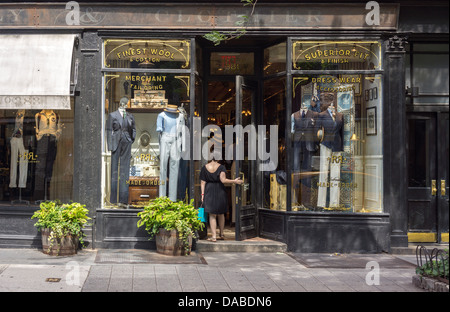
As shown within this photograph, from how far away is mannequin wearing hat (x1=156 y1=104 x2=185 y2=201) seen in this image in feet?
36.1

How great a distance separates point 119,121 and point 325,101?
13.4 ft

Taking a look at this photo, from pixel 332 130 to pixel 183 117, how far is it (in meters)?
2.95

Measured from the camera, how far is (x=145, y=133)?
11078 mm

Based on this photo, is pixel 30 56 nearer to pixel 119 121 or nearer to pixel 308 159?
pixel 119 121

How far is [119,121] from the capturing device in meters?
11.0

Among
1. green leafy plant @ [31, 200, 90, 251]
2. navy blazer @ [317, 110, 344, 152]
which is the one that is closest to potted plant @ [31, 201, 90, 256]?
green leafy plant @ [31, 200, 90, 251]

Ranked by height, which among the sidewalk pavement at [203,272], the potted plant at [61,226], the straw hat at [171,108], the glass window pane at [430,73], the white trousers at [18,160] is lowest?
the sidewalk pavement at [203,272]

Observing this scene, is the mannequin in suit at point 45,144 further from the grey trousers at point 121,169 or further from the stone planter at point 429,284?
the stone planter at point 429,284

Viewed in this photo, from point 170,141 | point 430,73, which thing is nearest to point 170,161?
point 170,141

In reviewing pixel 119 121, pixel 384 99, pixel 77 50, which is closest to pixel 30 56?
pixel 77 50

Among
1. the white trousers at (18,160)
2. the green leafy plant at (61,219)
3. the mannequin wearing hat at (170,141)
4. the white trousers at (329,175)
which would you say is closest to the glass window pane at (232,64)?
the mannequin wearing hat at (170,141)

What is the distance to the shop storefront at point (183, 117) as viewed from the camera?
10695mm

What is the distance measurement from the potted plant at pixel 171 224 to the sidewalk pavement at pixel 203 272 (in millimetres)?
211

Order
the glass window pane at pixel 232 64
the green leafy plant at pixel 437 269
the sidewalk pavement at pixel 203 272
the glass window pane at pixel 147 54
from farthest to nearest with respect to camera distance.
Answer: the glass window pane at pixel 232 64, the glass window pane at pixel 147 54, the sidewalk pavement at pixel 203 272, the green leafy plant at pixel 437 269
